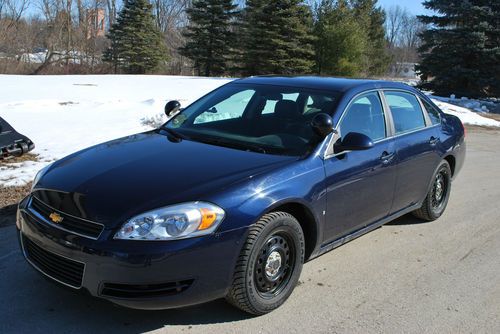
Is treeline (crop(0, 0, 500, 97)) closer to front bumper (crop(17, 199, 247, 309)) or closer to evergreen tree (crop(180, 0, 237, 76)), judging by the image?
evergreen tree (crop(180, 0, 237, 76))

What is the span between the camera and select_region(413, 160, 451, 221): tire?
5508mm

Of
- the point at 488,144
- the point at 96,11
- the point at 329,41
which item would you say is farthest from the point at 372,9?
the point at 488,144

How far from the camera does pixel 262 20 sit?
35.0 metres

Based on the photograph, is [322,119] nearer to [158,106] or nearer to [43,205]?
[43,205]

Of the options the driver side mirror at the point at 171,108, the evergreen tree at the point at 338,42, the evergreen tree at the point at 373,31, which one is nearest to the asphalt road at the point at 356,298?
the driver side mirror at the point at 171,108

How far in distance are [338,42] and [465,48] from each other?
33.5 feet

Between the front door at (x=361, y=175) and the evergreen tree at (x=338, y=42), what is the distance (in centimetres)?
3202

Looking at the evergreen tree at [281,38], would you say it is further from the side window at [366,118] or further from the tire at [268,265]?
the tire at [268,265]

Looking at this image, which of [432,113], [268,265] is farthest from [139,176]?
[432,113]

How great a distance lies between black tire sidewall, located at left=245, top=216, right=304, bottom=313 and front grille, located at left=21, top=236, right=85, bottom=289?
1.02 metres

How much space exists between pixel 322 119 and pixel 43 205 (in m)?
2.06

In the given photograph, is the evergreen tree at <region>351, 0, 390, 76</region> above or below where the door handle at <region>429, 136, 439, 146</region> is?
above

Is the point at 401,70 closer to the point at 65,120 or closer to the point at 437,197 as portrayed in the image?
the point at 65,120

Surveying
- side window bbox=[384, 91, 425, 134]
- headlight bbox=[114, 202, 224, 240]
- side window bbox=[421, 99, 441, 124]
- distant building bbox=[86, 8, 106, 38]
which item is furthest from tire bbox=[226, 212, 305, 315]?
distant building bbox=[86, 8, 106, 38]
